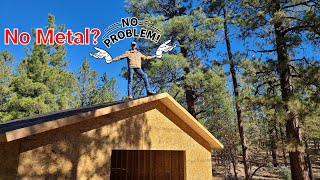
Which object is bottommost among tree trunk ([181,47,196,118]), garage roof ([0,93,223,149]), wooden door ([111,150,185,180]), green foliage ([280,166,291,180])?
green foliage ([280,166,291,180])

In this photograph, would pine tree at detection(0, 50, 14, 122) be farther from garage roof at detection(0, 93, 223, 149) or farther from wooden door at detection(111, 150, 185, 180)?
garage roof at detection(0, 93, 223, 149)

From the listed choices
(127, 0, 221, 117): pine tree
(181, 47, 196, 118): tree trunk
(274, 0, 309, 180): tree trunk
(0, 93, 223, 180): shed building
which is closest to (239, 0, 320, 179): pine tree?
(274, 0, 309, 180): tree trunk

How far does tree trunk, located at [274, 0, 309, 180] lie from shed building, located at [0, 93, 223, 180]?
2.60 m

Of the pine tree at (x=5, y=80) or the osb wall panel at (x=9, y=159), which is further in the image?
the pine tree at (x=5, y=80)

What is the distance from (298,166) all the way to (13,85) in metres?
19.1

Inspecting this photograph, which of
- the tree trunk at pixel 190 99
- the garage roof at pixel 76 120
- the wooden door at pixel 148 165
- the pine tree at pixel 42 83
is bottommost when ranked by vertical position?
the wooden door at pixel 148 165

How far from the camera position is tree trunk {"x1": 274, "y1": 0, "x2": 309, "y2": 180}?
322 inches

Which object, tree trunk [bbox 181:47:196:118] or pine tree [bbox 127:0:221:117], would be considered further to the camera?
tree trunk [bbox 181:47:196:118]

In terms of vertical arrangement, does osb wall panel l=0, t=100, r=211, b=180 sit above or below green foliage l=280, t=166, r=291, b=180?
above

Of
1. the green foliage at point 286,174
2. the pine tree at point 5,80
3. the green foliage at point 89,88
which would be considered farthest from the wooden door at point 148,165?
the green foliage at point 89,88

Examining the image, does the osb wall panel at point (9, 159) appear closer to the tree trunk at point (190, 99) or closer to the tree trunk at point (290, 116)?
the tree trunk at point (290, 116)

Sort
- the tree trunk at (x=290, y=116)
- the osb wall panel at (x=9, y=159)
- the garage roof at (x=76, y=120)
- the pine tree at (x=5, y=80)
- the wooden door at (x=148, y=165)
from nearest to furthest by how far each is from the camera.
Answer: the garage roof at (x=76, y=120), the osb wall panel at (x=9, y=159), the tree trunk at (x=290, y=116), the wooden door at (x=148, y=165), the pine tree at (x=5, y=80)

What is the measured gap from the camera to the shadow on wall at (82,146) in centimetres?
439

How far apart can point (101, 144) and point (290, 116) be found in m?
5.80
